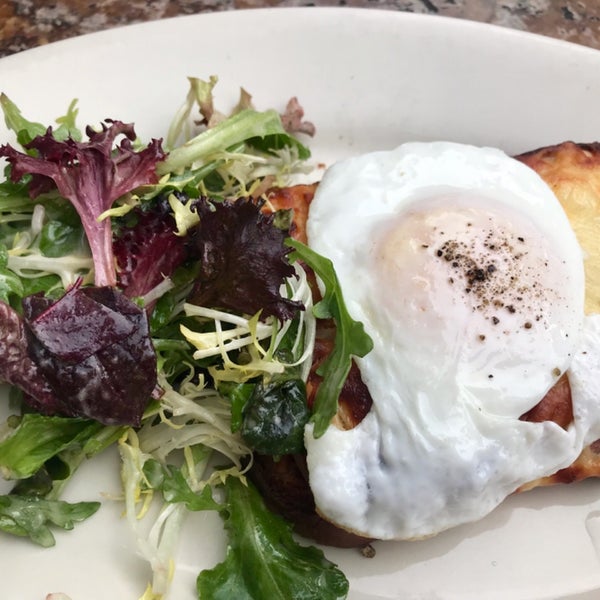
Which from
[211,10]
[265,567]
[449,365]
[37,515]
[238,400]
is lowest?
[265,567]

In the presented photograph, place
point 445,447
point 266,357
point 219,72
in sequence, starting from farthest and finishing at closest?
point 219,72 → point 266,357 → point 445,447

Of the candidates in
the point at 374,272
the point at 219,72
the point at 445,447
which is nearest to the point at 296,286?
the point at 374,272

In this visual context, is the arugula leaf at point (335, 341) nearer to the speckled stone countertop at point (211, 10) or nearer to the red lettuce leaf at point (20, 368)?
the red lettuce leaf at point (20, 368)

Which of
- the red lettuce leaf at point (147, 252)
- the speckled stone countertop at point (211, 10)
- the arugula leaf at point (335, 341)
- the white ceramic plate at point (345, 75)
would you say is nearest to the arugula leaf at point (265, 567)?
the arugula leaf at point (335, 341)

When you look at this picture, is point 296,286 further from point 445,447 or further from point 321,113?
point 321,113

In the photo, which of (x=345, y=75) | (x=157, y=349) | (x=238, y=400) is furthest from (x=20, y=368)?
(x=345, y=75)

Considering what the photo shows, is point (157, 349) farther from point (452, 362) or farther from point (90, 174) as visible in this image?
point (452, 362)

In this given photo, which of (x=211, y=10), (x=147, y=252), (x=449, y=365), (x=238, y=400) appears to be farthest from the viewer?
(x=211, y=10)
